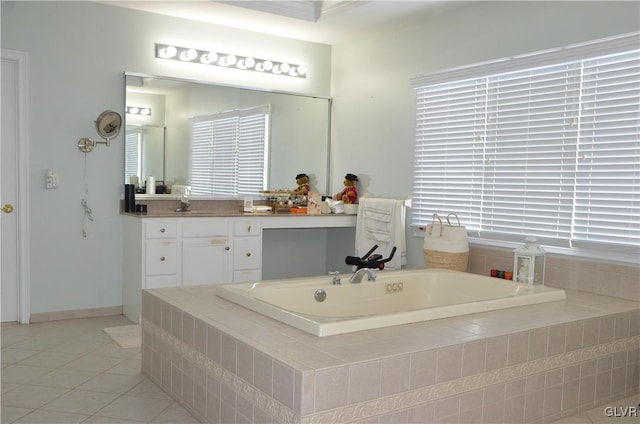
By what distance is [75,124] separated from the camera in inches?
164

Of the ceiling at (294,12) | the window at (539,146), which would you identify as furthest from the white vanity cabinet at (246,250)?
the ceiling at (294,12)

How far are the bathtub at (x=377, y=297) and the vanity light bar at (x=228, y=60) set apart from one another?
89.1 inches

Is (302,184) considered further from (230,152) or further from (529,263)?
(529,263)

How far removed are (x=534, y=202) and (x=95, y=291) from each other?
309cm

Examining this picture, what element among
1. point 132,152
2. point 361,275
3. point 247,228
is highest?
point 132,152

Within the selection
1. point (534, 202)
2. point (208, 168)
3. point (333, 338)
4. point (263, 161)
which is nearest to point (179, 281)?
point (208, 168)

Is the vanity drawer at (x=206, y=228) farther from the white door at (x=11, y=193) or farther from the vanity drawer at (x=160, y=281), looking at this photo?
the white door at (x=11, y=193)

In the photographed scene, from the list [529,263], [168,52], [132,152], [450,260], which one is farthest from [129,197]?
[529,263]

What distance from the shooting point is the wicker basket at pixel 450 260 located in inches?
153

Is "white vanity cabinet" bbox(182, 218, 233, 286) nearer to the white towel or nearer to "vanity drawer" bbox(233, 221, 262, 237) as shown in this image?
"vanity drawer" bbox(233, 221, 262, 237)

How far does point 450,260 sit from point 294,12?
2.15 metres

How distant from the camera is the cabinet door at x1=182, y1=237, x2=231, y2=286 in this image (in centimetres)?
415

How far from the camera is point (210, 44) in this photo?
472cm

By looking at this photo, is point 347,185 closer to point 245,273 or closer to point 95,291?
point 245,273
